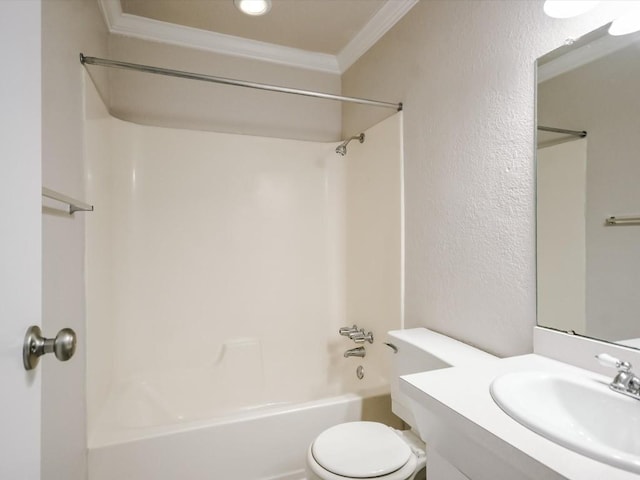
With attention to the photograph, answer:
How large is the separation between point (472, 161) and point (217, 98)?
1.67m

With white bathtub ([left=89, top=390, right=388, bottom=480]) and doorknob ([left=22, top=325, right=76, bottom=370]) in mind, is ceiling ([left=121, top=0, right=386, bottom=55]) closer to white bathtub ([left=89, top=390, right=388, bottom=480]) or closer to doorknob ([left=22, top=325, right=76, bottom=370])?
doorknob ([left=22, top=325, right=76, bottom=370])

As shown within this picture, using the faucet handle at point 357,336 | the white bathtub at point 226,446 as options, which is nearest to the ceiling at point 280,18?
the faucet handle at point 357,336

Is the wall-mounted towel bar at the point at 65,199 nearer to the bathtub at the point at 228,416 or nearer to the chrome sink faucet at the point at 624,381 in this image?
the bathtub at the point at 228,416

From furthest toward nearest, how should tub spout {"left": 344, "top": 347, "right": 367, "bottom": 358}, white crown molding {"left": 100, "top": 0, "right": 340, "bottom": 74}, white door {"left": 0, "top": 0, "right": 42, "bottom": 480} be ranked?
tub spout {"left": 344, "top": 347, "right": 367, "bottom": 358} → white crown molding {"left": 100, "top": 0, "right": 340, "bottom": 74} → white door {"left": 0, "top": 0, "right": 42, "bottom": 480}

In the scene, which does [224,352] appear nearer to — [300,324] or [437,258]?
[300,324]

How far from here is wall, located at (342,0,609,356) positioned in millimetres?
1182

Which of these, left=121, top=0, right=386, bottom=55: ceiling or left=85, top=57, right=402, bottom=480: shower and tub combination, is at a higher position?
left=121, top=0, right=386, bottom=55: ceiling

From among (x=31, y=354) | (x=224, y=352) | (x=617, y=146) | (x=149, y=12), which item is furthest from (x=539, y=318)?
(x=149, y=12)

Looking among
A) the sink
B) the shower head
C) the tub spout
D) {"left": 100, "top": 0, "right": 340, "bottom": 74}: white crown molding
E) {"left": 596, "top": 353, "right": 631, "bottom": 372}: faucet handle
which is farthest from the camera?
the shower head

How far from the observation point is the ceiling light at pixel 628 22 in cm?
90

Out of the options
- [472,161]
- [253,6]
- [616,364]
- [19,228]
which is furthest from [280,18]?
[616,364]

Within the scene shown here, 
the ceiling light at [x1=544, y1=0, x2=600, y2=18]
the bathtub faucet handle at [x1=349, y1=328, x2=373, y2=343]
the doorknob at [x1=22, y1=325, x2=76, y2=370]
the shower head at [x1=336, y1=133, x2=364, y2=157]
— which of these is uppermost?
the ceiling light at [x1=544, y1=0, x2=600, y2=18]

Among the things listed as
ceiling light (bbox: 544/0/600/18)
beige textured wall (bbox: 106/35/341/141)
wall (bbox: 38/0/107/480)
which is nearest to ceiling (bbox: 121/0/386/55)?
beige textured wall (bbox: 106/35/341/141)

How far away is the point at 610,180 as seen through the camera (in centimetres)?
97
